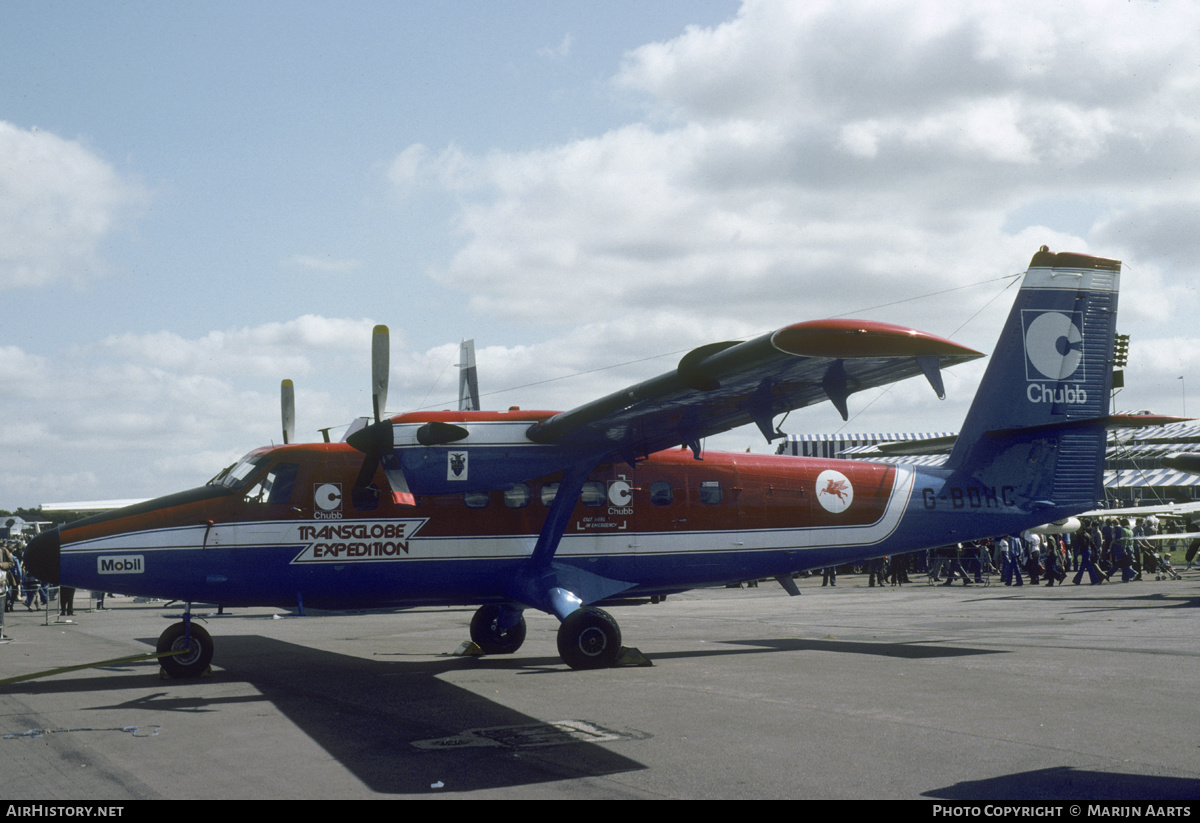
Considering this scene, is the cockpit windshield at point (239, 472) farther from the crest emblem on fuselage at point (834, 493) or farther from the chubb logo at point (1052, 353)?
the chubb logo at point (1052, 353)

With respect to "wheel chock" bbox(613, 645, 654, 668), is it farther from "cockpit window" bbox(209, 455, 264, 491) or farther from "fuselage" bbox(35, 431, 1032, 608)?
"cockpit window" bbox(209, 455, 264, 491)

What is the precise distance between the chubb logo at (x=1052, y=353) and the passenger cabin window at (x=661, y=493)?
583 cm

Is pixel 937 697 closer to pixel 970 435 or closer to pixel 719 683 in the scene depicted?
pixel 719 683

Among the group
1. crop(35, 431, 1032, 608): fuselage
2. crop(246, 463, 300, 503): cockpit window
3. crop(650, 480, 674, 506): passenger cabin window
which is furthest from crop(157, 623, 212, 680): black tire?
crop(650, 480, 674, 506): passenger cabin window

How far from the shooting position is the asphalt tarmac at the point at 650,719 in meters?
6.67

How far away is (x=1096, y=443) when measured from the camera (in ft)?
50.0

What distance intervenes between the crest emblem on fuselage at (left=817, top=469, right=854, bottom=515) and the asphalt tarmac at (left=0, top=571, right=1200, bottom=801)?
6.93 ft

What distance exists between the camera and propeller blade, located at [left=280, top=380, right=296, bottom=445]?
15.2 meters

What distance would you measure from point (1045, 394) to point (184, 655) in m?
12.8

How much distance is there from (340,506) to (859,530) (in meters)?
7.53

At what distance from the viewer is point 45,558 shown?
11.7m

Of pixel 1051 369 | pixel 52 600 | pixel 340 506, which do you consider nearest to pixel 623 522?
pixel 340 506
